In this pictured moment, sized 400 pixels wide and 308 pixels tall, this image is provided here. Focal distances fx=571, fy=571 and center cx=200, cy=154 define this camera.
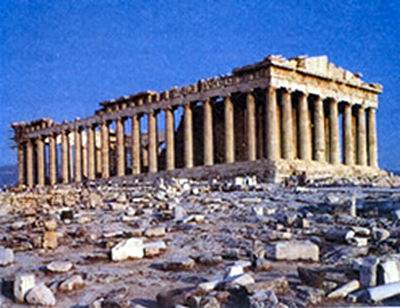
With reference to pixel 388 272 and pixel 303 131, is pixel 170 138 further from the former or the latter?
pixel 388 272

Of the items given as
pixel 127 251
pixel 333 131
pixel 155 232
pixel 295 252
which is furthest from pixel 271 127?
pixel 295 252

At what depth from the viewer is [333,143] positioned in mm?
41625

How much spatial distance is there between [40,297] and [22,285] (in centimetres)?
39

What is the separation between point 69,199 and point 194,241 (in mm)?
10895

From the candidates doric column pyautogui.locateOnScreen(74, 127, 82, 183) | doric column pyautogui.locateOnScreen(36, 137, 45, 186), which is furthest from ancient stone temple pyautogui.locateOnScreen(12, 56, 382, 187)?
doric column pyautogui.locateOnScreen(36, 137, 45, 186)

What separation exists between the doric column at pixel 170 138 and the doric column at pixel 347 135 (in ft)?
42.4

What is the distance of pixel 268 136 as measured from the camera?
118 ft

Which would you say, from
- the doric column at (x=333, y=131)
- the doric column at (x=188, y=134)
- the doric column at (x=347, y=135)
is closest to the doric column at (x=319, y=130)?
the doric column at (x=333, y=131)

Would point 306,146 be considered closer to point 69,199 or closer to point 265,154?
point 265,154

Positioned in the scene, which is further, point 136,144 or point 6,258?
point 136,144

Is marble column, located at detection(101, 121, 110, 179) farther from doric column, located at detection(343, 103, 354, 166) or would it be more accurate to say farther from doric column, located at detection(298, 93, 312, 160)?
doric column, located at detection(343, 103, 354, 166)

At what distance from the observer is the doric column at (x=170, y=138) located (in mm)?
42219

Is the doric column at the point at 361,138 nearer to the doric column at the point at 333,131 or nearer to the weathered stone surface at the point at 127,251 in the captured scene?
the doric column at the point at 333,131

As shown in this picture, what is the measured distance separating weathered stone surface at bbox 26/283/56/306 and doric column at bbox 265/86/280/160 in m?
29.9
